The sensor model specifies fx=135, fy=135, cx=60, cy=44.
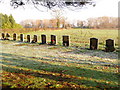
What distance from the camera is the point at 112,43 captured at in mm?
8672

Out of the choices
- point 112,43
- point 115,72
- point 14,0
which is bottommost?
point 115,72

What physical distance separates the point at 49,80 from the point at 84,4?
164 inches

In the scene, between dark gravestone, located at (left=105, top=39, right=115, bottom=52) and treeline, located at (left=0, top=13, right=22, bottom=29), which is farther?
treeline, located at (left=0, top=13, right=22, bottom=29)

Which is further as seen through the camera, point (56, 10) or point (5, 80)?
point (56, 10)

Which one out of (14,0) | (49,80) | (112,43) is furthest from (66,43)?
(49,80)

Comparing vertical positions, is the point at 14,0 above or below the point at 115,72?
above

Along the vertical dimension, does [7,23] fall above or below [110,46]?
above

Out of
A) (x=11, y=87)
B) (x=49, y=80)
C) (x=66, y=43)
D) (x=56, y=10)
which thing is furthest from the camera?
(x=66, y=43)

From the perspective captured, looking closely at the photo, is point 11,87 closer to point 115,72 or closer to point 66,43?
point 115,72

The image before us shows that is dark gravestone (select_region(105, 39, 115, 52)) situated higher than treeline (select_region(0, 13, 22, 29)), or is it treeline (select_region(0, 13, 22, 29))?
treeline (select_region(0, 13, 22, 29))

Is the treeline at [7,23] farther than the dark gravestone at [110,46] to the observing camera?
Yes

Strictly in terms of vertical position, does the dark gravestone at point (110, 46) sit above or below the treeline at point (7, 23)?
below

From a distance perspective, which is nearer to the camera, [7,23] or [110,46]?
[110,46]

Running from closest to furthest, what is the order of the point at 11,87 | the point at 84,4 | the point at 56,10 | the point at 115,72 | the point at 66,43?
1. the point at 11,87
2. the point at 115,72
3. the point at 84,4
4. the point at 56,10
5. the point at 66,43
